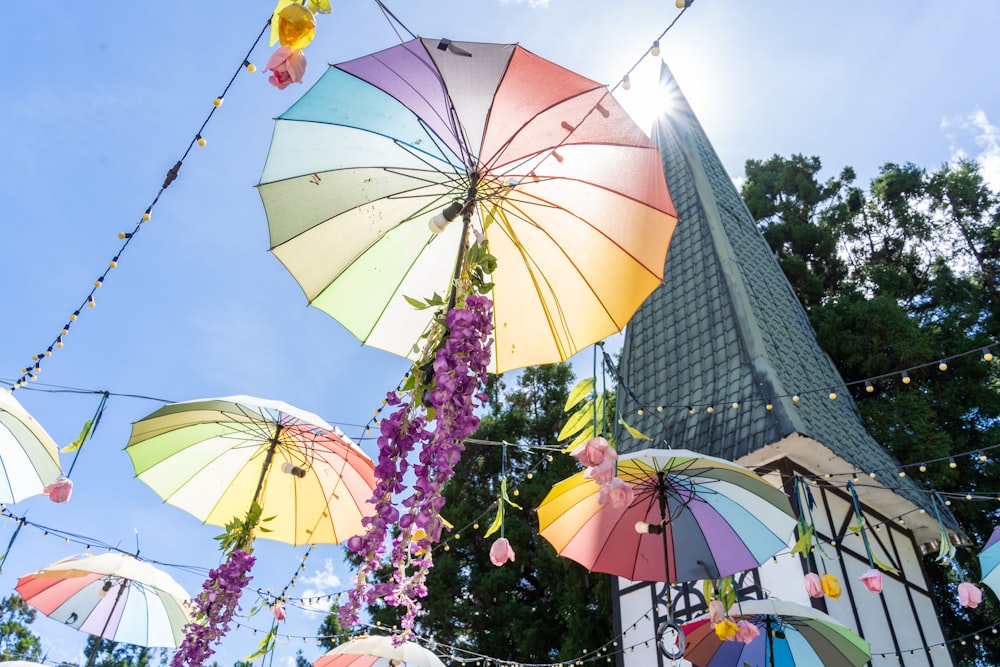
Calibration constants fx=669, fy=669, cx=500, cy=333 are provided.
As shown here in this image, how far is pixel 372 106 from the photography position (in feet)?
7.55

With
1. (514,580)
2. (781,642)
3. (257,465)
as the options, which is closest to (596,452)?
(257,465)

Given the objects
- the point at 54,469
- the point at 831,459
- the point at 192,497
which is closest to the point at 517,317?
the point at 192,497

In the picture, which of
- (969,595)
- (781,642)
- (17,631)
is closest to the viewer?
(781,642)

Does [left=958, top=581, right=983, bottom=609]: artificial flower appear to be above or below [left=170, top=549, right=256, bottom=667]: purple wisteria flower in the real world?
above

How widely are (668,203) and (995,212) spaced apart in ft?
39.2

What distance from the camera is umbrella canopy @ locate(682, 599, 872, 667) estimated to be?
12.4ft

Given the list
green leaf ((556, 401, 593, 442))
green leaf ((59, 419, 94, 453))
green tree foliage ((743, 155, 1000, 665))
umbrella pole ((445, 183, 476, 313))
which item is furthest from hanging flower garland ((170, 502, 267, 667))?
green tree foliage ((743, 155, 1000, 665))

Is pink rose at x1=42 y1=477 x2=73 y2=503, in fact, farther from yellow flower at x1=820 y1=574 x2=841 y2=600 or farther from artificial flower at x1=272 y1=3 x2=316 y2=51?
yellow flower at x1=820 y1=574 x2=841 y2=600

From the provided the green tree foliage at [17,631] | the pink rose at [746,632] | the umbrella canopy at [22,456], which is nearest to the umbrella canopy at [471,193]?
the pink rose at [746,632]

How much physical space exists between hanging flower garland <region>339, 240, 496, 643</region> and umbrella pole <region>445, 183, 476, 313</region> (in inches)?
3.2

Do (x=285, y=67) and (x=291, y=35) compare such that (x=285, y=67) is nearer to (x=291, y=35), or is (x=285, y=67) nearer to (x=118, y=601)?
(x=291, y=35)

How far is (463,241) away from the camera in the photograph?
1.93 metres

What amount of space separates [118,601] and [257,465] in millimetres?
2594

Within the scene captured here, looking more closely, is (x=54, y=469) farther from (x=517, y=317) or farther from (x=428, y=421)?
(x=428, y=421)
